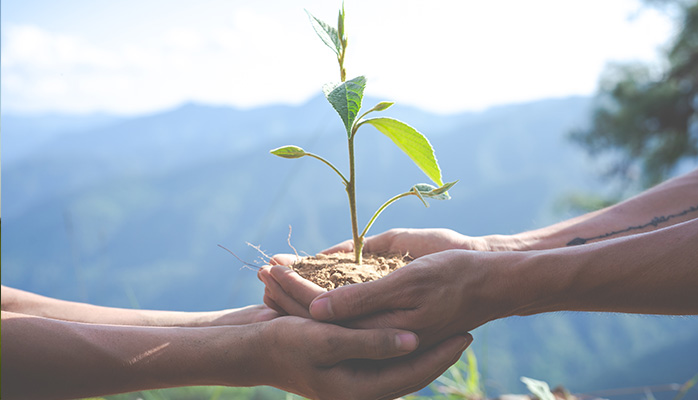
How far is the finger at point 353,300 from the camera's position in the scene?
70 cm

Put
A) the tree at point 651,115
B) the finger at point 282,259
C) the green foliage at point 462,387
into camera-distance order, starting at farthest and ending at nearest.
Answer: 1. the tree at point 651,115
2. the green foliage at point 462,387
3. the finger at point 282,259

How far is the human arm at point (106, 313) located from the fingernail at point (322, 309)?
299 millimetres

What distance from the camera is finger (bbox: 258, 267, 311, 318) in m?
0.80

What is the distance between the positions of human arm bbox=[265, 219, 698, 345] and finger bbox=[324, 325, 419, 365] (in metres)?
0.03

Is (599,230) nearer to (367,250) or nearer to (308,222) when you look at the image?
(367,250)

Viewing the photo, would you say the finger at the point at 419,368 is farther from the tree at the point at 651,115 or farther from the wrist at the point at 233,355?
the tree at the point at 651,115

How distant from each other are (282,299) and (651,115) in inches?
304

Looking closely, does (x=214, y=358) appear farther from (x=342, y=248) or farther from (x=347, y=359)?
(x=342, y=248)

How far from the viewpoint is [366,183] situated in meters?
11.1

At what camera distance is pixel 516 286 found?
0.75 m

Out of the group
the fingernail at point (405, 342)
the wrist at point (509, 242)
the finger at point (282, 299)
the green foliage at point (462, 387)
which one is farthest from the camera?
the green foliage at point (462, 387)

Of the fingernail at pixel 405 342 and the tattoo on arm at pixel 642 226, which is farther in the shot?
the tattoo on arm at pixel 642 226

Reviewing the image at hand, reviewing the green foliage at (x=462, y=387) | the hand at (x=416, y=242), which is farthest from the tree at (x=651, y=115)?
the hand at (x=416, y=242)

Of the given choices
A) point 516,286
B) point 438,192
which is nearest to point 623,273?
point 516,286
